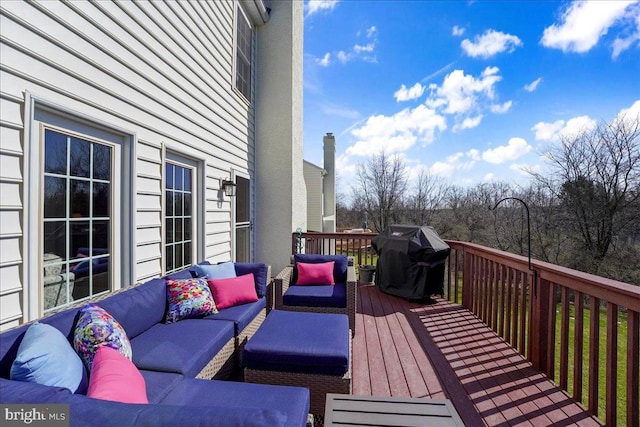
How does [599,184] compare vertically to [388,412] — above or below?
above

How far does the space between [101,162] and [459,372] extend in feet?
11.8

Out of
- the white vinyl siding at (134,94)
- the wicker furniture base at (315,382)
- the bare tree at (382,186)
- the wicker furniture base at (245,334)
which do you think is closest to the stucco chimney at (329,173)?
the bare tree at (382,186)

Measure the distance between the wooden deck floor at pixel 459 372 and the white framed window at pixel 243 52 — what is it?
459 cm

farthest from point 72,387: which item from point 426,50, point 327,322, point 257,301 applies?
point 426,50

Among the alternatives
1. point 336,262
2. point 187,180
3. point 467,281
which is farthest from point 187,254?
point 467,281

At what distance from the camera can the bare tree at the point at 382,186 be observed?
14781mm

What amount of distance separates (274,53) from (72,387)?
630 cm

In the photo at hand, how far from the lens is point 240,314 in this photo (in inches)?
109

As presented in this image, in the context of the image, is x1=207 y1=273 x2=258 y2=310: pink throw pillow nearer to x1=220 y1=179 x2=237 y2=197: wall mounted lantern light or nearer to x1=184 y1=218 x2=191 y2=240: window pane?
x1=184 y1=218 x2=191 y2=240: window pane

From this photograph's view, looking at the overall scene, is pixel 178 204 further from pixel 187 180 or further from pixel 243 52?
pixel 243 52

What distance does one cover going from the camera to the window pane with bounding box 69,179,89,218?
219 centimetres

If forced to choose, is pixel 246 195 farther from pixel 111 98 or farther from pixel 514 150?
pixel 514 150

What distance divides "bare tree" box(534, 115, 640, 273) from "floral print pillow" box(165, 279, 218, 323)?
13623 millimetres

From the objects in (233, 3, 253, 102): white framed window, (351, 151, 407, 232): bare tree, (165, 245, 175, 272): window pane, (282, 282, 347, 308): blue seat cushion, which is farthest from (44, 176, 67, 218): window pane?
(351, 151, 407, 232): bare tree
